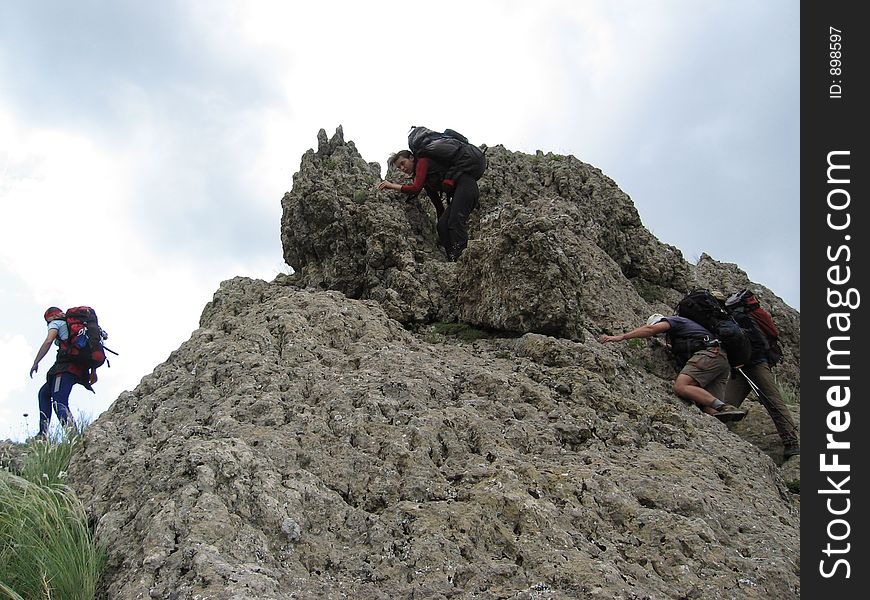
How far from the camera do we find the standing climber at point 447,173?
34.3 ft

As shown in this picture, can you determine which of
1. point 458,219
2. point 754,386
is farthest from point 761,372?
point 458,219

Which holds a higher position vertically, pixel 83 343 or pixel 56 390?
pixel 83 343

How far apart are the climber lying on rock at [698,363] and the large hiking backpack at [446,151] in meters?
3.52

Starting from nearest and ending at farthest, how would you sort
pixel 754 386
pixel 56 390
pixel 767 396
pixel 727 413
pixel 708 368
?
1. pixel 727 413
2. pixel 708 368
3. pixel 767 396
4. pixel 754 386
5. pixel 56 390

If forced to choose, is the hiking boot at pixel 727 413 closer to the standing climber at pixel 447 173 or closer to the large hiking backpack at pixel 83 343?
the standing climber at pixel 447 173

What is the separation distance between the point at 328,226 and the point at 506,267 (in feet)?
9.61

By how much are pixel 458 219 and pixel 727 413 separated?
4575 millimetres

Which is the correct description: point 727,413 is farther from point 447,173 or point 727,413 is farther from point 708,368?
point 447,173

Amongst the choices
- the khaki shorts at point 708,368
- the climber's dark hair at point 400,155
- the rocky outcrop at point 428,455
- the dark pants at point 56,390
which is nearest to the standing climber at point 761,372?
the khaki shorts at point 708,368

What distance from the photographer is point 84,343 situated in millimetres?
11352

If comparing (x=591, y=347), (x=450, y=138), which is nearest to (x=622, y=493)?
(x=591, y=347)

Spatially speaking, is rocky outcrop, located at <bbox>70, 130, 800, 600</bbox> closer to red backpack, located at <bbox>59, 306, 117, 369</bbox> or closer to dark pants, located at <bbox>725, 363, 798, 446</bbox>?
dark pants, located at <bbox>725, 363, 798, 446</bbox>

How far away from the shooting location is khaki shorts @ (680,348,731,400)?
864 cm
